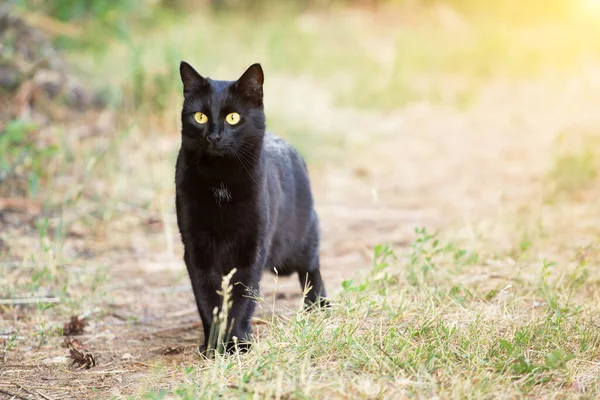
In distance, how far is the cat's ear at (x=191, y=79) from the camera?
2.90m

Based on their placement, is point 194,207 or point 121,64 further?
point 121,64

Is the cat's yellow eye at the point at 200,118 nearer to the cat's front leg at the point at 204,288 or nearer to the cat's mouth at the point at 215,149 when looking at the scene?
the cat's mouth at the point at 215,149

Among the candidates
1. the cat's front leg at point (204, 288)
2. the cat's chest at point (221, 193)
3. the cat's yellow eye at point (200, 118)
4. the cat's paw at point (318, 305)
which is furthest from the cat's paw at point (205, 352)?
the cat's yellow eye at point (200, 118)

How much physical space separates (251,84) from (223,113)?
183 mm

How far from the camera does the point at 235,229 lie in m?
2.88

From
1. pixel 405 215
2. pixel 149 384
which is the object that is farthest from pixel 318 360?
pixel 405 215

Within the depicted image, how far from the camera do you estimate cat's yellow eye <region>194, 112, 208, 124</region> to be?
9.36 ft

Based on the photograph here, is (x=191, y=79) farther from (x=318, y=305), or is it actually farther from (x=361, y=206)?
(x=361, y=206)

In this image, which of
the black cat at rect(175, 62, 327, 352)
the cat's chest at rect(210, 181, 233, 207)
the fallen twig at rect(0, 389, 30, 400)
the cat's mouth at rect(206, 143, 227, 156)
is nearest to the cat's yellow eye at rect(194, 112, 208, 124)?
the black cat at rect(175, 62, 327, 352)

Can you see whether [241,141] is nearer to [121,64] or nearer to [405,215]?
[405,215]

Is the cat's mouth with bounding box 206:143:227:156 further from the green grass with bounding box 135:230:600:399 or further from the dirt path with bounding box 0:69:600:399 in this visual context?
the green grass with bounding box 135:230:600:399

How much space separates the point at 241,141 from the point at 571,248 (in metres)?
2.08

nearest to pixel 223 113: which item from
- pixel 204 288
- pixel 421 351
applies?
pixel 204 288

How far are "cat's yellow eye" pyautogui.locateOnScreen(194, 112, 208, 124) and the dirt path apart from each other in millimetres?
745
